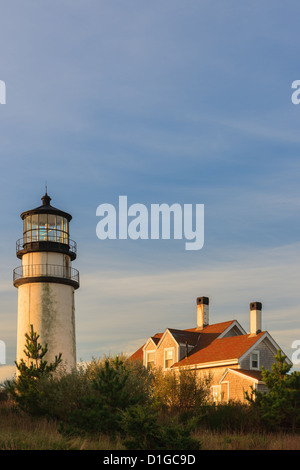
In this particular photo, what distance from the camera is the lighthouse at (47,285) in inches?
1267

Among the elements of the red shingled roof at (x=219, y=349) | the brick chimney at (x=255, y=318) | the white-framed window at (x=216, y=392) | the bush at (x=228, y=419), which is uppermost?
→ the brick chimney at (x=255, y=318)

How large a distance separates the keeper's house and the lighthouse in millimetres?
7996

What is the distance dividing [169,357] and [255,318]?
6.69 m

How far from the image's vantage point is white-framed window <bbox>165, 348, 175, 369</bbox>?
42.0 meters

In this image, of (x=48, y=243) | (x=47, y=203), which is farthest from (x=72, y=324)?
(x=47, y=203)

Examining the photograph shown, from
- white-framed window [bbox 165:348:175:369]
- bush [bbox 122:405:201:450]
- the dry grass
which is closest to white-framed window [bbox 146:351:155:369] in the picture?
white-framed window [bbox 165:348:175:369]

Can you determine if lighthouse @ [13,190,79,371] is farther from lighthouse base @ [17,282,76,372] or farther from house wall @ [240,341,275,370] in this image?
house wall @ [240,341,275,370]

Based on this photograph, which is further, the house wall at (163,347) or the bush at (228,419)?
the house wall at (163,347)

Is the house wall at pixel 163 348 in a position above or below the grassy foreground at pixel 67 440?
above

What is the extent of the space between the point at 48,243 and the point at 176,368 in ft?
43.6

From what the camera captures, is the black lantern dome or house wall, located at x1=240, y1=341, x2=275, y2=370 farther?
house wall, located at x1=240, y1=341, x2=275, y2=370

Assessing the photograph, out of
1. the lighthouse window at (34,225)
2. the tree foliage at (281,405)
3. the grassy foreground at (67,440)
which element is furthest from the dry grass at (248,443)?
the lighthouse window at (34,225)

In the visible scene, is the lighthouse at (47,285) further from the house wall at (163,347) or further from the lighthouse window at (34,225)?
the house wall at (163,347)
